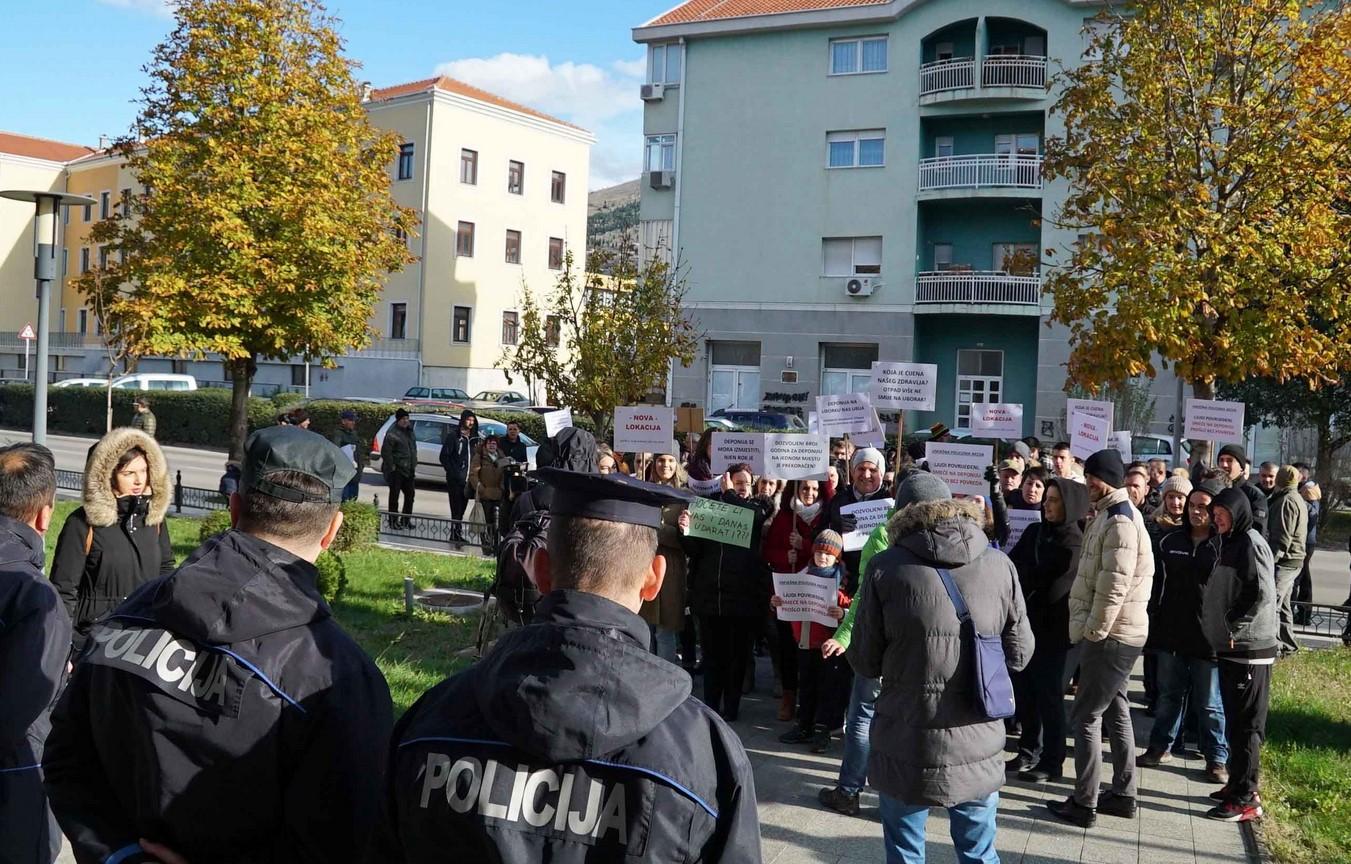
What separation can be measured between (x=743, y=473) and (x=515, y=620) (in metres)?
2.52

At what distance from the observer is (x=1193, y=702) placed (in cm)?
782

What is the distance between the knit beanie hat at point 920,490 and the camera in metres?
5.13

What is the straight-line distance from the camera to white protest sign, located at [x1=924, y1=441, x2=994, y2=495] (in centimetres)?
879

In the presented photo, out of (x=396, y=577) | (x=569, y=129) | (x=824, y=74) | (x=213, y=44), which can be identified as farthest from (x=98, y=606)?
(x=569, y=129)

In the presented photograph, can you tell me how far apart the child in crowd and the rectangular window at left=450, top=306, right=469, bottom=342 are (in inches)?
1740

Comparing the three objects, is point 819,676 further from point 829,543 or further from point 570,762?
point 570,762

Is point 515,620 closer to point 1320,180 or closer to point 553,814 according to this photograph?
point 553,814

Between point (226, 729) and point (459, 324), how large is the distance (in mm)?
49550

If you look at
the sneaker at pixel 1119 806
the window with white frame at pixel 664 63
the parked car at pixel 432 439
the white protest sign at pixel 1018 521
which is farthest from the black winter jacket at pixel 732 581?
the window with white frame at pixel 664 63

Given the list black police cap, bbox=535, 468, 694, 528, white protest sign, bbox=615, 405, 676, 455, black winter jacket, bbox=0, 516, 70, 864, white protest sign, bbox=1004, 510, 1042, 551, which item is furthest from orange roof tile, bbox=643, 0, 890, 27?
black police cap, bbox=535, 468, 694, 528

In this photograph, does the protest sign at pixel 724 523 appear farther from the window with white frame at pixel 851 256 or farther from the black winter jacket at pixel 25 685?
the window with white frame at pixel 851 256

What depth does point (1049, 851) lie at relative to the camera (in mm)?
6043

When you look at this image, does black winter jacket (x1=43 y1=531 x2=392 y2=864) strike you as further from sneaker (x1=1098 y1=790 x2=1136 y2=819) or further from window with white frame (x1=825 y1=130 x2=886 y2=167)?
window with white frame (x1=825 y1=130 x2=886 y2=167)

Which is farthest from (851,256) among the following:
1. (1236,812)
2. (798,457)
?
(1236,812)
